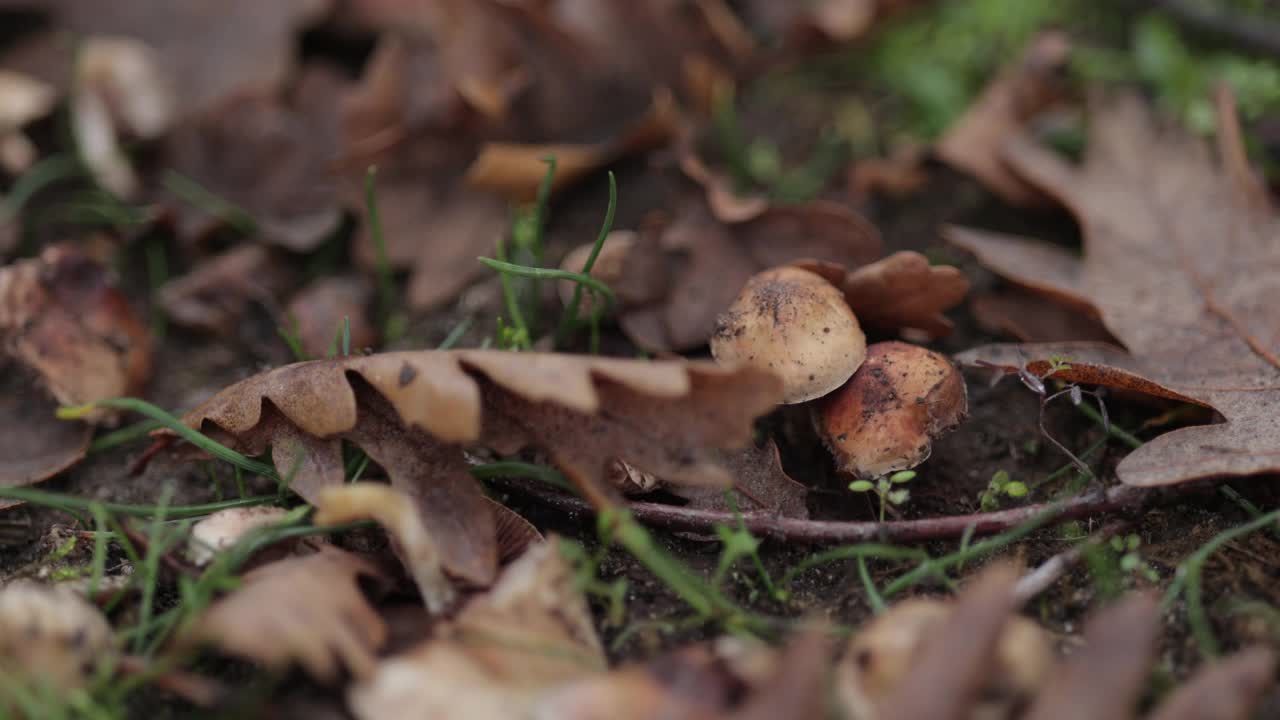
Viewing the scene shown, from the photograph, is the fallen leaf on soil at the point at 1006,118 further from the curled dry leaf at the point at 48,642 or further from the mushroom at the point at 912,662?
the curled dry leaf at the point at 48,642

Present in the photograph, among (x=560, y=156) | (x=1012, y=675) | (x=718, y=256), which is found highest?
(x=560, y=156)

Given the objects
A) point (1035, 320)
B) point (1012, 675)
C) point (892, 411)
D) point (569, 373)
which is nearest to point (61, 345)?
point (569, 373)

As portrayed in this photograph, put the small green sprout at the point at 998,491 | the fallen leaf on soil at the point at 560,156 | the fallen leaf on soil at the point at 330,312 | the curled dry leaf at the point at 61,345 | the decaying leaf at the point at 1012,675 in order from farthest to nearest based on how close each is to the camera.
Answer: the fallen leaf on soil at the point at 560,156 → the fallen leaf on soil at the point at 330,312 → the curled dry leaf at the point at 61,345 → the small green sprout at the point at 998,491 → the decaying leaf at the point at 1012,675

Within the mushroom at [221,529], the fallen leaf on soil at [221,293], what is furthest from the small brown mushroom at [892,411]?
the fallen leaf on soil at [221,293]

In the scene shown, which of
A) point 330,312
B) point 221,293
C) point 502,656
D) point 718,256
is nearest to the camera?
point 502,656

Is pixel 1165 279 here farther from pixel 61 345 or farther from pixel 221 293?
pixel 61 345

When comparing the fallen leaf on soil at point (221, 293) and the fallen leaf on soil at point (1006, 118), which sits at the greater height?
the fallen leaf on soil at point (1006, 118)

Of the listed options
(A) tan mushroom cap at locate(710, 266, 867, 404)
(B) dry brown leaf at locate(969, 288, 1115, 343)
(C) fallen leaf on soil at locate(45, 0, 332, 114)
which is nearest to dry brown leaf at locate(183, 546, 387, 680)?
(A) tan mushroom cap at locate(710, 266, 867, 404)

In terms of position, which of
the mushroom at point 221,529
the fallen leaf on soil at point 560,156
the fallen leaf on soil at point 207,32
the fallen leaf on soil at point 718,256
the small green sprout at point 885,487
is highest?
the fallen leaf on soil at point 207,32
